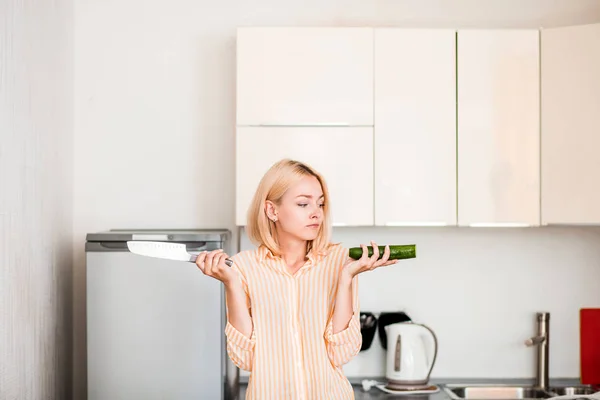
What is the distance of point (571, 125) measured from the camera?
2.74m

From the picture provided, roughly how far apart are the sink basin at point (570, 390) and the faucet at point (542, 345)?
0.04 metres

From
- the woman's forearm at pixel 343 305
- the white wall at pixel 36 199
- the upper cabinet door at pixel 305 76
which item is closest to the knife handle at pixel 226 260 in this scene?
the woman's forearm at pixel 343 305

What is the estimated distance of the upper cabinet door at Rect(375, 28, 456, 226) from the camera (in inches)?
109

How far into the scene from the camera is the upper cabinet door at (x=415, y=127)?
2.78 metres

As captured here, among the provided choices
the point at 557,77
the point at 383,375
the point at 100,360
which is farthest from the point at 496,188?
the point at 100,360

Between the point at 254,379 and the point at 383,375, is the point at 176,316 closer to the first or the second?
the point at 254,379

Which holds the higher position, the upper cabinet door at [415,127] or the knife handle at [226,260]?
the upper cabinet door at [415,127]

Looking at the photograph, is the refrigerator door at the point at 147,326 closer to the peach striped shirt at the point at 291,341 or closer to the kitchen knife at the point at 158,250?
the peach striped shirt at the point at 291,341

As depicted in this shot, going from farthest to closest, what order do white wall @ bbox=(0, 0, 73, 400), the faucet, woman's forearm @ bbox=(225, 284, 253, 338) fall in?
the faucet → white wall @ bbox=(0, 0, 73, 400) → woman's forearm @ bbox=(225, 284, 253, 338)

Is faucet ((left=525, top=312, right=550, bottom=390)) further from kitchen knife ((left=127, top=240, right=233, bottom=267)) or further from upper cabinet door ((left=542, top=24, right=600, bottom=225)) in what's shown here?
kitchen knife ((left=127, top=240, right=233, bottom=267))

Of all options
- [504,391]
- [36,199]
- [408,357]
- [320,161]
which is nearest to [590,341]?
[504,391]

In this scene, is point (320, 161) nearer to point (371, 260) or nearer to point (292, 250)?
point (292, 250)

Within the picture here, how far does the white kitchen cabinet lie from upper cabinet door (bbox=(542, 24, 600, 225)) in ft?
2.12

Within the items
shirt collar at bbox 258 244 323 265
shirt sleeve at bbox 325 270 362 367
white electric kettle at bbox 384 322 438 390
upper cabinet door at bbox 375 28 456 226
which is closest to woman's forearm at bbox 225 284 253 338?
shirt collar at bbox 258 244 323 265
